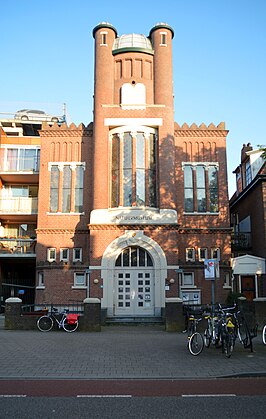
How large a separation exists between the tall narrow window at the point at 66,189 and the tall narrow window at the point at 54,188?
1.39 feet

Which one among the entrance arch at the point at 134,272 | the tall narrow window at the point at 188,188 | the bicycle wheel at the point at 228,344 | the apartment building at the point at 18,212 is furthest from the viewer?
the apartment building at the point at 18,212

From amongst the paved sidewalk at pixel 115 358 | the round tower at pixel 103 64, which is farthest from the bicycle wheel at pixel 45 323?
the round tower at pixel 103 64

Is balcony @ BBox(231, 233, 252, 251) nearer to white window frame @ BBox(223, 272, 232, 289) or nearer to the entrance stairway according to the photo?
white window frame @ BBox(223, 272, 232, 289)

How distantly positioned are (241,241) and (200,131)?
7848mm

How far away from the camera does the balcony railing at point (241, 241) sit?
2821cm

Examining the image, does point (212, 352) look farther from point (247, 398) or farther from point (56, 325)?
point (56, 325)

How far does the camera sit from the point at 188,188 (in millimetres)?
25797

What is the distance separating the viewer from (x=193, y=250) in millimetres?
24844

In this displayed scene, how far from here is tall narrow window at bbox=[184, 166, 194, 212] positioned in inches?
1005

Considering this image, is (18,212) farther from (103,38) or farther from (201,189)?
(103,38)

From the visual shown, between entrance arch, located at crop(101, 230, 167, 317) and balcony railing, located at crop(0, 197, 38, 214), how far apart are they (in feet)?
25.2

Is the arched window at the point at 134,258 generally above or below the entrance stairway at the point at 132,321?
above

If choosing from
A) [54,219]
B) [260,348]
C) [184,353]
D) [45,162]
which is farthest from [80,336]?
[45,162]

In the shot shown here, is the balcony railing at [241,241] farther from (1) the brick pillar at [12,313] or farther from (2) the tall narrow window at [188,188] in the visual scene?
(1) the brick pillar at [12,313]
